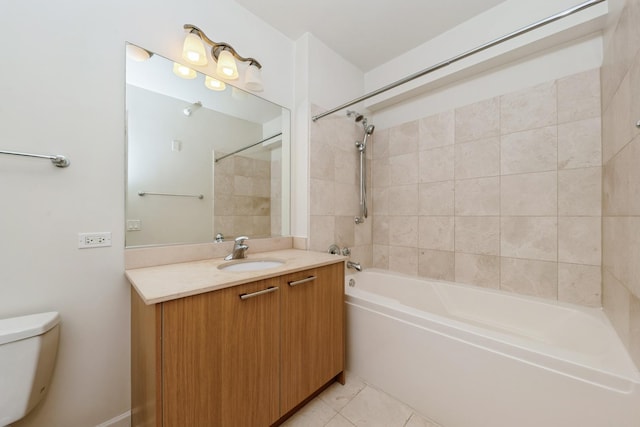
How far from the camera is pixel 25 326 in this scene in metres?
0.89

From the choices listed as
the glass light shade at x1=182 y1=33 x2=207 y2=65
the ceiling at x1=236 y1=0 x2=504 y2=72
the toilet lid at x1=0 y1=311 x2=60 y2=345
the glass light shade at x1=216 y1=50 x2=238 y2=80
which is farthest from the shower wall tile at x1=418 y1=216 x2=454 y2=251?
the toilet lid at x1=0 y1=311 x2=60 y2=345

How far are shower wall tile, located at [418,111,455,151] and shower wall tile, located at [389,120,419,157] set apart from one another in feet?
0.18

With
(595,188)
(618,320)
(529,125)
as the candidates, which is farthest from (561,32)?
(618,320)

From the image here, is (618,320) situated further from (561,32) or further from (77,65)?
(77,65)

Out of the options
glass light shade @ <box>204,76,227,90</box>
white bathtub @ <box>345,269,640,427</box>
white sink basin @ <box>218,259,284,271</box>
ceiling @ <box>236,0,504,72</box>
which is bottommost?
white bathtub @ <box>345,269,640,427</box>

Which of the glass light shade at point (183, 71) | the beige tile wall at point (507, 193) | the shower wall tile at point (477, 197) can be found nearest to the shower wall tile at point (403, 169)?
the beige tile wall at point (507, 193)

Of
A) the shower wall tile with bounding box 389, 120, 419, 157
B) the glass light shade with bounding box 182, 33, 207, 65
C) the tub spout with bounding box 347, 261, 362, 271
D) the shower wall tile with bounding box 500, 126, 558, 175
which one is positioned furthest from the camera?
the shower wall tile with bounding box 389, 120, 419, 157

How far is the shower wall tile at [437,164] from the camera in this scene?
79.0 inches

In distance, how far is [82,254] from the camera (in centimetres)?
111

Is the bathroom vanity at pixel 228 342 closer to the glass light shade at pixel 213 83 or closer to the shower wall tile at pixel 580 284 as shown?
the glass light shade at pixel 213 83

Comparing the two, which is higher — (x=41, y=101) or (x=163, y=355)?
(x=41, y=101)

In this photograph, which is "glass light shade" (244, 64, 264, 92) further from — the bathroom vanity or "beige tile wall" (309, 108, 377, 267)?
the bathroom vanity

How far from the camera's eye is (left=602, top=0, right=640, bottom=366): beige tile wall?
936 millimetres

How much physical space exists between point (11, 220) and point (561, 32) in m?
2.94
